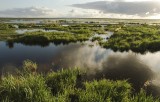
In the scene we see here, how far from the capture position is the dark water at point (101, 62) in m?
19.8

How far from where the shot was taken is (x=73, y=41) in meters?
41.9

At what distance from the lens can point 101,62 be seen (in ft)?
82.2

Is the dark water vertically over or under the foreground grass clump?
under

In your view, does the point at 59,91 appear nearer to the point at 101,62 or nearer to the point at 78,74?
the point at 78,74

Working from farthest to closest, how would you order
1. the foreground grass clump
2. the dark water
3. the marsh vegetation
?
the dark water → the marsh vegetation → the foreground grass clump

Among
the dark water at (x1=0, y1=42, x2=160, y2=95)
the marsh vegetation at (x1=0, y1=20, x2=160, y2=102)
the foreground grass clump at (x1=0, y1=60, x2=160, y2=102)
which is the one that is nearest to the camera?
the foreground grass clump at (x1=0, y1=60, x2=160, y2=102)

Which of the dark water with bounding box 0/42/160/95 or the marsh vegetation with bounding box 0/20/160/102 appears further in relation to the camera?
the dark water with bounding box 0/42/160/95

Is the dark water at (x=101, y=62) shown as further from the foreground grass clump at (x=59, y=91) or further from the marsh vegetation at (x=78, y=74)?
the foreground grass clump at (x=59, y=91)

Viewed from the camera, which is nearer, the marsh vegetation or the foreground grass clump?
the foreground grass clump

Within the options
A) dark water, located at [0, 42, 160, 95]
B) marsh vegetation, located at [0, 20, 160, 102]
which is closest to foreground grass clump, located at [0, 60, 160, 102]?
marsh vegetation, located at [0, 20, 160, 102]

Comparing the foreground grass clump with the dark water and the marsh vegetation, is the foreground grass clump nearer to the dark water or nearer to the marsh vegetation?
the marsh vegetation

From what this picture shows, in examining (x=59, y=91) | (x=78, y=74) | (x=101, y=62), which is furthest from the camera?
(x=101, y=62)

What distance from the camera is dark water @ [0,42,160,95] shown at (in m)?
19.8

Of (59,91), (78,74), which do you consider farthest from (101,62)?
(59,91)
